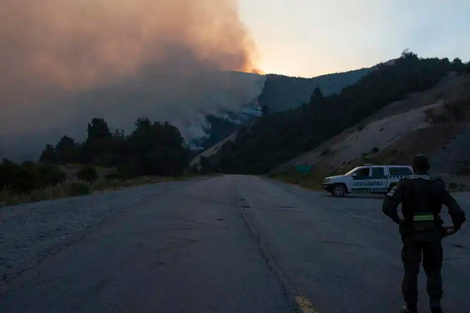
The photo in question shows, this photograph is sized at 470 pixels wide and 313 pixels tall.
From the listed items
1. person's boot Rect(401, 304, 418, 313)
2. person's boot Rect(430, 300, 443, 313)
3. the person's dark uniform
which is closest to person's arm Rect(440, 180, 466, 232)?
the person's dark uniform

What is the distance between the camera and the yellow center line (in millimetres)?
6551

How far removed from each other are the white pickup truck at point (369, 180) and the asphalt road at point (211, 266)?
14.3 meters

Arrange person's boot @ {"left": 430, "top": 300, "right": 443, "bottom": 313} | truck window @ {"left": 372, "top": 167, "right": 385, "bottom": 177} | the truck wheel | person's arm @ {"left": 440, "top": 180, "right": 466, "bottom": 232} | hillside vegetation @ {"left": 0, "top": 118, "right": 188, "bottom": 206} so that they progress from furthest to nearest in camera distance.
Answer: hillside vegetation @ {"left": 0, "top": 118, "right": 188, "bottom": 206} < the truck wheel < truck window @ {"left": 372, "top": 167, "right": 385, "bottom": 177} < person's arm @ {"left": 440, "top": 180, "right": 466, "bottom": 232} < person's boot @ {"left": 430, "top": 300, "right": 443, "bottom": 313}

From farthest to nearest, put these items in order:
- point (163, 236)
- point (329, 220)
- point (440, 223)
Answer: point (329, 220) < point (163, 236) < point (440, 223)

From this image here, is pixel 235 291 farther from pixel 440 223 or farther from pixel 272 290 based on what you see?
pixel 440 223

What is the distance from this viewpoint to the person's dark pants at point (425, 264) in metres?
6.33

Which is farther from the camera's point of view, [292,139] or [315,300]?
[292,139]

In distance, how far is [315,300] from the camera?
23.1ft

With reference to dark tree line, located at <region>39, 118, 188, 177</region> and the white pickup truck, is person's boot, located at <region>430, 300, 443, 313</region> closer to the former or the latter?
the white pickup truck

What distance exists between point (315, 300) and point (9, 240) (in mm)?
9014

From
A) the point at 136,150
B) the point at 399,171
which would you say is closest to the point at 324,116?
the point at 136,150

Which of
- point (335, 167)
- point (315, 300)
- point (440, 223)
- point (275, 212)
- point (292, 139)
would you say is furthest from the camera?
point (292, 139)

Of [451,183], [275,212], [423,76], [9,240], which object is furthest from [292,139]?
[9,240]

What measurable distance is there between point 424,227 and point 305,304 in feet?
5.69
